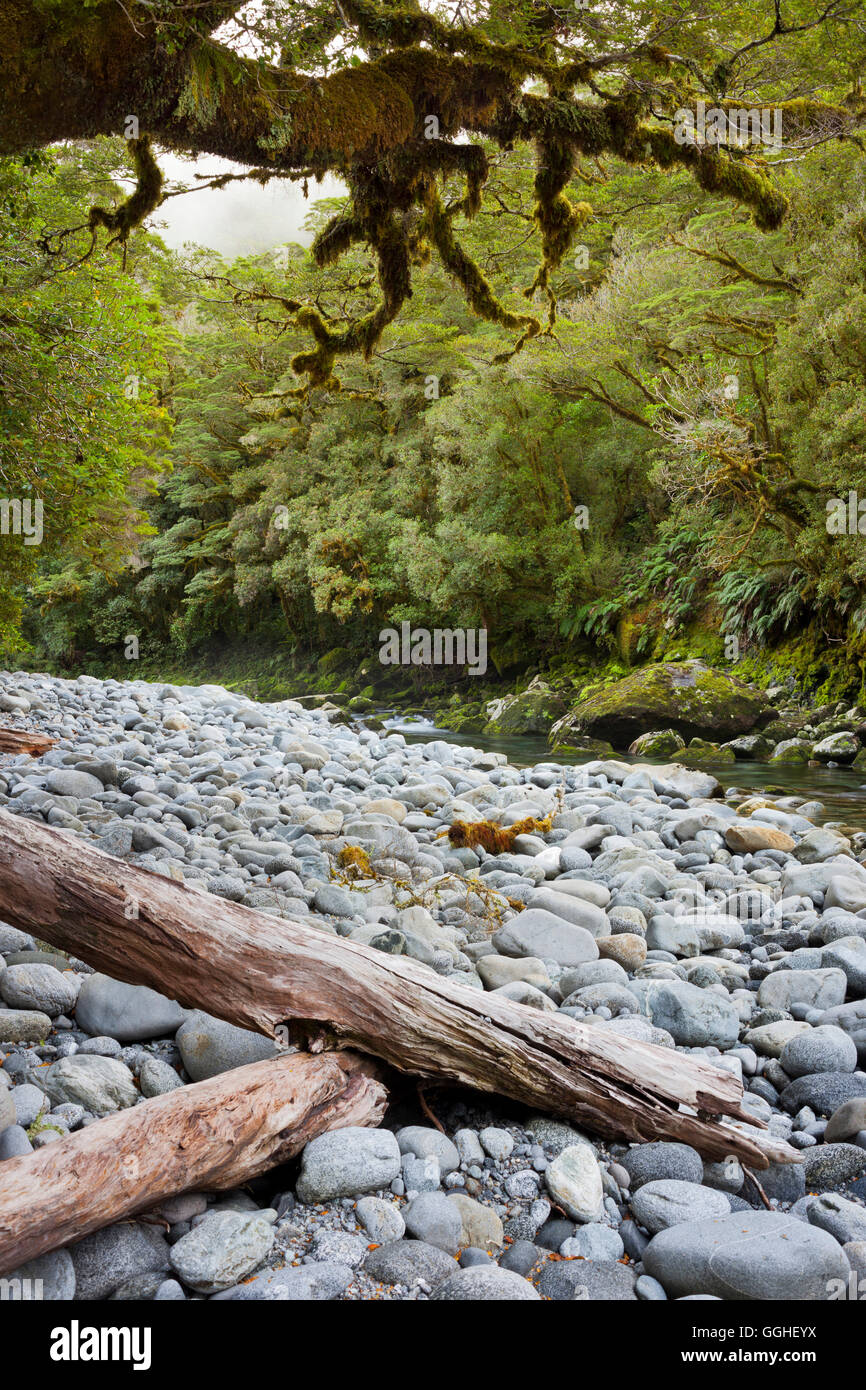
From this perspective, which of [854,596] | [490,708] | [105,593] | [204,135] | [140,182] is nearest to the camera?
[204,135]

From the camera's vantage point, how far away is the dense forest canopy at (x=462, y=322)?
4574 mm

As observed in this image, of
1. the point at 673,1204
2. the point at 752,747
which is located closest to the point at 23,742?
the point at 673,1204

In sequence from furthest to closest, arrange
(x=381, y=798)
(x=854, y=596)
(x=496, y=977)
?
(x=854, y=596) < (x=381, y=798) < (x=496, y=977)

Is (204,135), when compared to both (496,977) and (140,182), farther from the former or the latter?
(496,977)

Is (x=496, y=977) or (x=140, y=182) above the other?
(x=140, y=182)

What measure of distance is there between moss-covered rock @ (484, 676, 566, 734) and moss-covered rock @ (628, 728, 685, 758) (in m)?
2.70

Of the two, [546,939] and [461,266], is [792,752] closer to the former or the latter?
[461,266]

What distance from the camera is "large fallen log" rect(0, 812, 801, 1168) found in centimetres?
243

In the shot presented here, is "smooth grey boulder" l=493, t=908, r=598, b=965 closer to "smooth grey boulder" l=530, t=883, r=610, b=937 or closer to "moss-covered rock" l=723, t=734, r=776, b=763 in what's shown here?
"smooth grey boulder" l=530, t=883, r=610, b=937

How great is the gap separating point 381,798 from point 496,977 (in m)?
3.35

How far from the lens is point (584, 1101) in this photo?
245cm

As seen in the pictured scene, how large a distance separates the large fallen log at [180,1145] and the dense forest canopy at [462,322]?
12.4ft

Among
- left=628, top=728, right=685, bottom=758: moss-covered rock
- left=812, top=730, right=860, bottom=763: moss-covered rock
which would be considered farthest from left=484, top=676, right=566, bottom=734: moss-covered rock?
left=812, top=730, right=860, bottom=763: moss-covered rock
